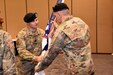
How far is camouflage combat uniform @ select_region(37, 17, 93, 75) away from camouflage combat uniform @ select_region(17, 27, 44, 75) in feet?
A: 3.34

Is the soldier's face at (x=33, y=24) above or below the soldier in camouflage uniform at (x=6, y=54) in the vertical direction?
above

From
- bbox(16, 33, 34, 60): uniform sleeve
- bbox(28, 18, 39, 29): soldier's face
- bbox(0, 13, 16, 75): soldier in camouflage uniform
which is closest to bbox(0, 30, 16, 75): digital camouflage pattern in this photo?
bbox(0, 13, 16, 75): soldier in camouflage uniform

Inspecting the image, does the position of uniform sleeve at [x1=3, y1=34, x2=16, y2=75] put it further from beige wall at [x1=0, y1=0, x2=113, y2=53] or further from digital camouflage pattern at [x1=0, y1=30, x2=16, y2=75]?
beige wall at [x1=0, y1=0, x2=113, y2=53]

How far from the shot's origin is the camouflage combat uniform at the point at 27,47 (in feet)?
13.3

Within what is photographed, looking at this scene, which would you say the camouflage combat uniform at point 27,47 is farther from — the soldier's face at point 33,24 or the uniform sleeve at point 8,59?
the uniform sleeve at point 8,59

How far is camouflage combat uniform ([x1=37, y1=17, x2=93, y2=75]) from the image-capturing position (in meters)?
2.99

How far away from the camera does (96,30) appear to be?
9531 mm

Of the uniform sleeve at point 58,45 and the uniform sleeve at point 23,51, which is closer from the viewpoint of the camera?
the uniform sleeve at point 58,45

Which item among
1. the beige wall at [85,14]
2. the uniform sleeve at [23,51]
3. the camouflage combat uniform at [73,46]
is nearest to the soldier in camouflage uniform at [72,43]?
the camouflage combat uniform at [73,46]

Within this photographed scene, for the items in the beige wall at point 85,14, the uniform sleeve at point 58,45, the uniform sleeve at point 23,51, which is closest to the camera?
the uniform sleeve at point 58,45

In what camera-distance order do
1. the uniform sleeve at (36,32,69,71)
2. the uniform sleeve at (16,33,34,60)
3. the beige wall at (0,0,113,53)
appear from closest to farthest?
the uniform sleeve at (36,32,69,71)
the uniform sleeve at (16,33,34,60)
the beige wall at (0,0,113,53)

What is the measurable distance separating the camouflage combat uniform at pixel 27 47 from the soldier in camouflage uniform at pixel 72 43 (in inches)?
39.5

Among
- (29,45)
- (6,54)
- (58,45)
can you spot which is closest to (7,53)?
(6,54)

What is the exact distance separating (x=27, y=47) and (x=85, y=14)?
5.61 metres
